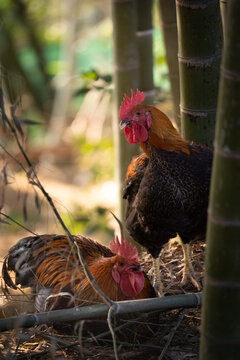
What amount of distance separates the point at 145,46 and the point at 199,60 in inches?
32.1

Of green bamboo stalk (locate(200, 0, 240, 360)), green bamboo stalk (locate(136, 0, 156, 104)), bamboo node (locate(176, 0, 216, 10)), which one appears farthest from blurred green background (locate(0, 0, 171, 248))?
green bamboo stalk (locate(200, 0, 240, 360))

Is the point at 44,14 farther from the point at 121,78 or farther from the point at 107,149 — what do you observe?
the point at 121,78

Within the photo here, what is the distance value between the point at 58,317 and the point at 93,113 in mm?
7119

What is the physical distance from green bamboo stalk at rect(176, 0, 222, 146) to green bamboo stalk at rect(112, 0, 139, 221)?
433 millimetres

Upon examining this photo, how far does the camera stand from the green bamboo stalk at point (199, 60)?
222 cm

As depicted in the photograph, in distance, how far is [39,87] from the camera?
447 inches

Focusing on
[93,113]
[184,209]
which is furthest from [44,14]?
[184,209]

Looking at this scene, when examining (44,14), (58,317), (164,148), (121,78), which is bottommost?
(58,317)

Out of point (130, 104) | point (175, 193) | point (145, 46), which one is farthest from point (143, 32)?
point (175, 193)

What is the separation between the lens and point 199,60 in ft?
7.71

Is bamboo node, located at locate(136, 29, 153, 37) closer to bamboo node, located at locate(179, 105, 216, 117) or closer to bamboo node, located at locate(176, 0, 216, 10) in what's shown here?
bamboo node, located at locate(179, 105, 216, 117)

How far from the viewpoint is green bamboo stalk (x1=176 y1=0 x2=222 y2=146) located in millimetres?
2217

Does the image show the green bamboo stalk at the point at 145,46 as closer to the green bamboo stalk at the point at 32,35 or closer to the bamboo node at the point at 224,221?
the bamboo node at the point at 224,221

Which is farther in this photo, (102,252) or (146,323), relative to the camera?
(102,252)
